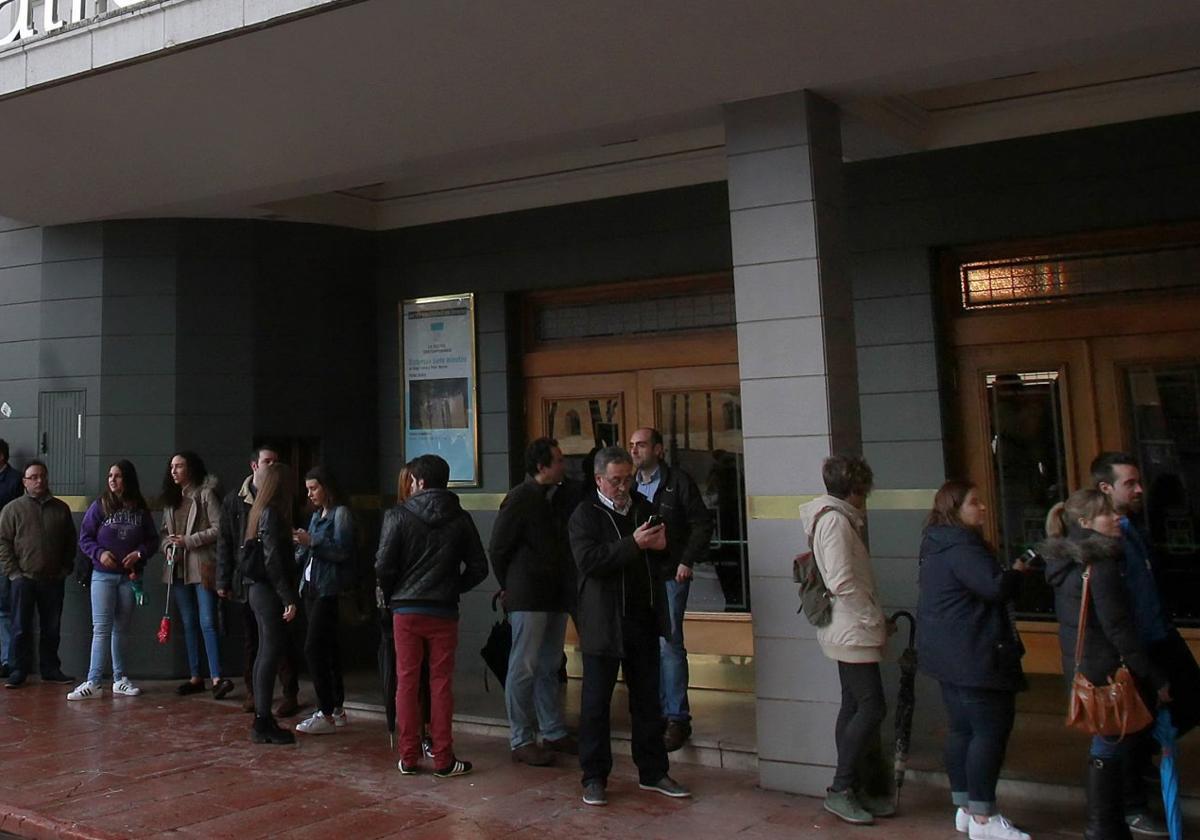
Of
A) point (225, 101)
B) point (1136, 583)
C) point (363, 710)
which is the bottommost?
point (363, 710)

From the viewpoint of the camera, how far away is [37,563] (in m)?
8.64

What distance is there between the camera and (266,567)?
21.4 ft

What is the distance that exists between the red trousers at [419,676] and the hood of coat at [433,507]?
0.53 metres

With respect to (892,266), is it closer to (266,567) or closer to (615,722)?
(615,722)

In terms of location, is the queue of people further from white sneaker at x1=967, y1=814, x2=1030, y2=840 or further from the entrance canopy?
the entrance canopy

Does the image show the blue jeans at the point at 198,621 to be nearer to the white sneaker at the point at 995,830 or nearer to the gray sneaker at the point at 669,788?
the gray sneaker at the point at 669,788

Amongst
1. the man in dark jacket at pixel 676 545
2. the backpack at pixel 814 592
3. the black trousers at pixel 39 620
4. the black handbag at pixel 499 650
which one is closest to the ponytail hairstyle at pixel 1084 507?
the backpack at pixel 814 592

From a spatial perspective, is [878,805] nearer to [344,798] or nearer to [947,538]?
[947,538]

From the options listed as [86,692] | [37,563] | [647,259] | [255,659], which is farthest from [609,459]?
[37,563]

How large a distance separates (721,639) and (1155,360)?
3529 millimetres

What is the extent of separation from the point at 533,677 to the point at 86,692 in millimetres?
4175

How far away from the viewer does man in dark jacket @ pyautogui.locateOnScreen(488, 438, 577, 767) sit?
619 centimetres

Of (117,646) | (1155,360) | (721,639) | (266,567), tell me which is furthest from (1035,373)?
(117,646)

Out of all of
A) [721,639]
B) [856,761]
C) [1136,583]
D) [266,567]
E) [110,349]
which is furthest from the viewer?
[110,349]
